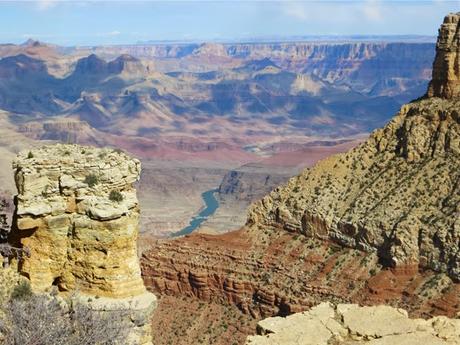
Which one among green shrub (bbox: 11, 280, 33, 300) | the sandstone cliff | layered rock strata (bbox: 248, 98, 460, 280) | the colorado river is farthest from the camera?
the colorado river

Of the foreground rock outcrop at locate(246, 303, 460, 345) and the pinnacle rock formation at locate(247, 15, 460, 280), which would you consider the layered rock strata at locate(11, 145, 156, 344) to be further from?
the pinnacle rock formation at locate(247, 15, 460, 280)

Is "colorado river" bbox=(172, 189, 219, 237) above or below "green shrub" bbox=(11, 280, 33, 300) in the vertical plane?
below

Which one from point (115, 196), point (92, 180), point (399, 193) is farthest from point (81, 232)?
point (399, 193)

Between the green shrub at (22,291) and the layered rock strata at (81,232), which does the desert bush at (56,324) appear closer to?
the green shrub at (22,291)

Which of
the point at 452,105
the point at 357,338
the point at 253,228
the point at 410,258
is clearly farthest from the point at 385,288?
the point at 357,338

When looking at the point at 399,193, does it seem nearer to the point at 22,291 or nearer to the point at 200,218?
the point at 22,291

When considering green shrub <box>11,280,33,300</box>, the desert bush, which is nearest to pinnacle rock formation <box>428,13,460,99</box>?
the desert bush

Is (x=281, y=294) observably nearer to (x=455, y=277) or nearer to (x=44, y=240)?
(x=455, y=277)

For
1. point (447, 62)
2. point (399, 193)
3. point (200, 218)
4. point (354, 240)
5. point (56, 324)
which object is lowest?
point (200, 218)
